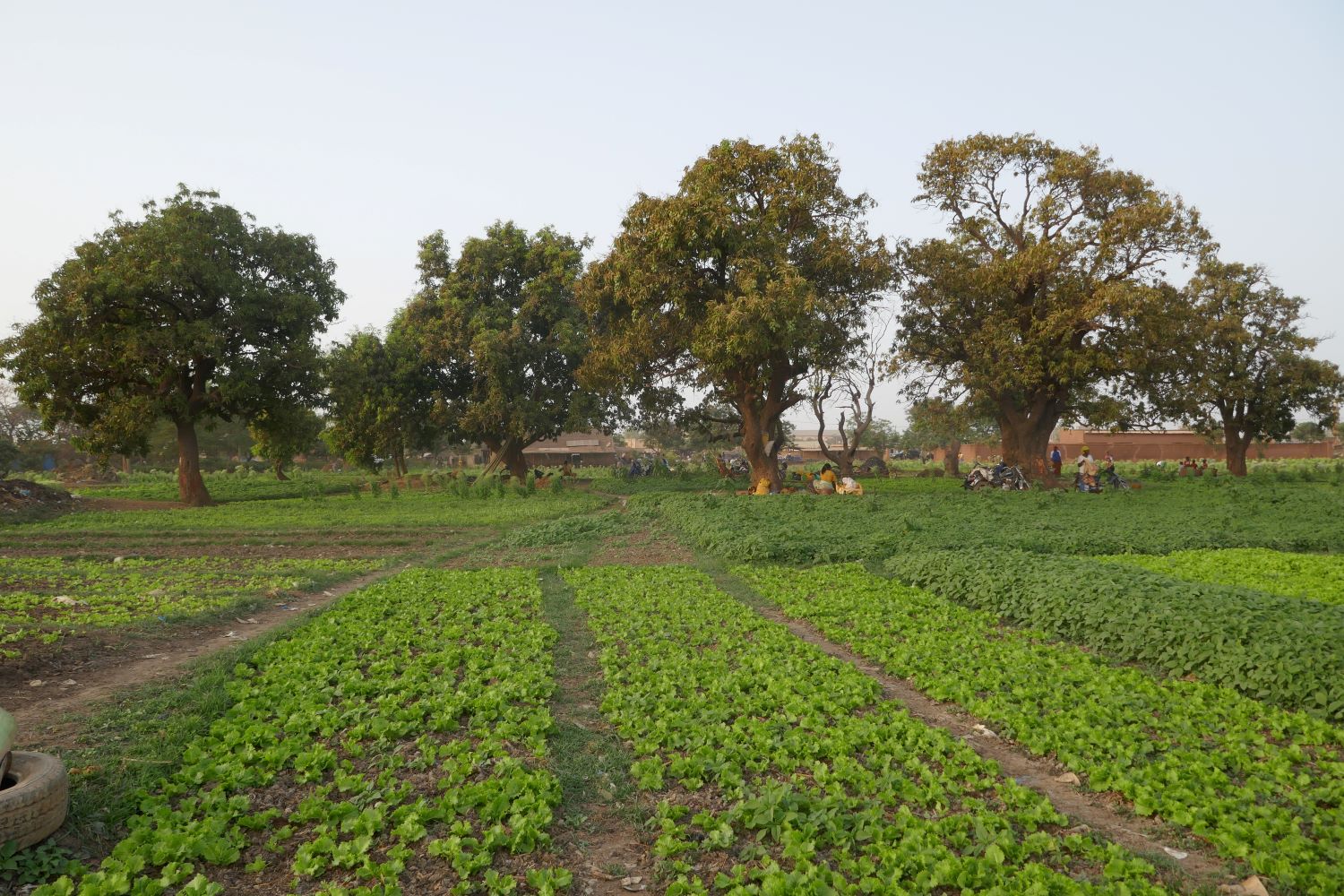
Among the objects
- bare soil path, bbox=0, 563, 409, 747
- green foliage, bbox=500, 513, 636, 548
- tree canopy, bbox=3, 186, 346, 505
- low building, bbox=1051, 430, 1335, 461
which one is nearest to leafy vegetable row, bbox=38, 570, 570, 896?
bare soil path, bbox=0, 563, 409, 747

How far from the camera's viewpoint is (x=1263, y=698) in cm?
774

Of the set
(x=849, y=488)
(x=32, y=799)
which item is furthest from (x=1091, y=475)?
(x=32, y=799)

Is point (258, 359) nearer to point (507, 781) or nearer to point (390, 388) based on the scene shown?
point (390, 388)

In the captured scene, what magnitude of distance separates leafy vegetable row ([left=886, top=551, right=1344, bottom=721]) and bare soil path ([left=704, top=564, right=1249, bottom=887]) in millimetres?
2788

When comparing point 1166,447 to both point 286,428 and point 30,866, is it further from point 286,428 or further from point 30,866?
point 30,866

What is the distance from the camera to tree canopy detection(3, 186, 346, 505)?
28.2m

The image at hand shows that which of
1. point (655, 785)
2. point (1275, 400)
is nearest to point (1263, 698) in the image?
point (655, 785)

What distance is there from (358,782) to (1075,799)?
17.5ft

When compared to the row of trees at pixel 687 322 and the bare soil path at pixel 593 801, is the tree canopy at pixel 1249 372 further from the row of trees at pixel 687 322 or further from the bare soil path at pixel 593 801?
the bare soil path at pixel 593 801

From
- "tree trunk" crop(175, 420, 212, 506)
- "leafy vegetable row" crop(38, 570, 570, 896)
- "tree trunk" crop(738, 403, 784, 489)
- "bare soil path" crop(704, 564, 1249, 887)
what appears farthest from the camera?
"tree trunk" crop(175, 420, 212, 506)

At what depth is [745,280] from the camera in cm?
2684

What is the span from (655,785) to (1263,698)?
238 inches

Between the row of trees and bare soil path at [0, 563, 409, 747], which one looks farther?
the row of trees

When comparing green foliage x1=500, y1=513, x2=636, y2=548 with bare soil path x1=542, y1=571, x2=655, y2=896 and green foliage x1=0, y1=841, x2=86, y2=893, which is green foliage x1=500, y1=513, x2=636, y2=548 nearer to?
bare soil path x1=542, y1=571, x2=655, y2=896
